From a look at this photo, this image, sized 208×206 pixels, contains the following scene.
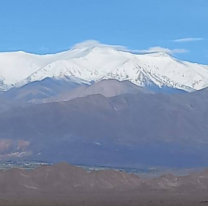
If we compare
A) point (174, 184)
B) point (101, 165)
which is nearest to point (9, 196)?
point (174, 184)

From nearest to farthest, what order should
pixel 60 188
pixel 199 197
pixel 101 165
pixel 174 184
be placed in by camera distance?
pixel 199 197 → pixel 60 188 → pixel 174 184 → pixel 101 165

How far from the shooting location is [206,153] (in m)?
195

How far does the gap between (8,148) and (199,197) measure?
4407 inches

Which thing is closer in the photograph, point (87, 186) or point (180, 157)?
point (87, 186)

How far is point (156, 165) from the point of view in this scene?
182250mm

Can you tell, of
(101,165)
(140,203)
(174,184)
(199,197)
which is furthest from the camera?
(101,165)

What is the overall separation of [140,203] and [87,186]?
83.7 ft

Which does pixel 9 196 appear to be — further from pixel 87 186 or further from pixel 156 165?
pixel 156 165

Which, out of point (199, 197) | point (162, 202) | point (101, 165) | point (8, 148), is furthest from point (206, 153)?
point (162, 202)

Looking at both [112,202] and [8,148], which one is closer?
[112,202]

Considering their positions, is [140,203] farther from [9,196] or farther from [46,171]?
[46,171]

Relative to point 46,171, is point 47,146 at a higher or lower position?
higher

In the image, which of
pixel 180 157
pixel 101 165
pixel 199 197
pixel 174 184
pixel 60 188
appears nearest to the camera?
pixel 199 197

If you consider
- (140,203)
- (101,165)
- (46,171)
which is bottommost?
(140,203)
